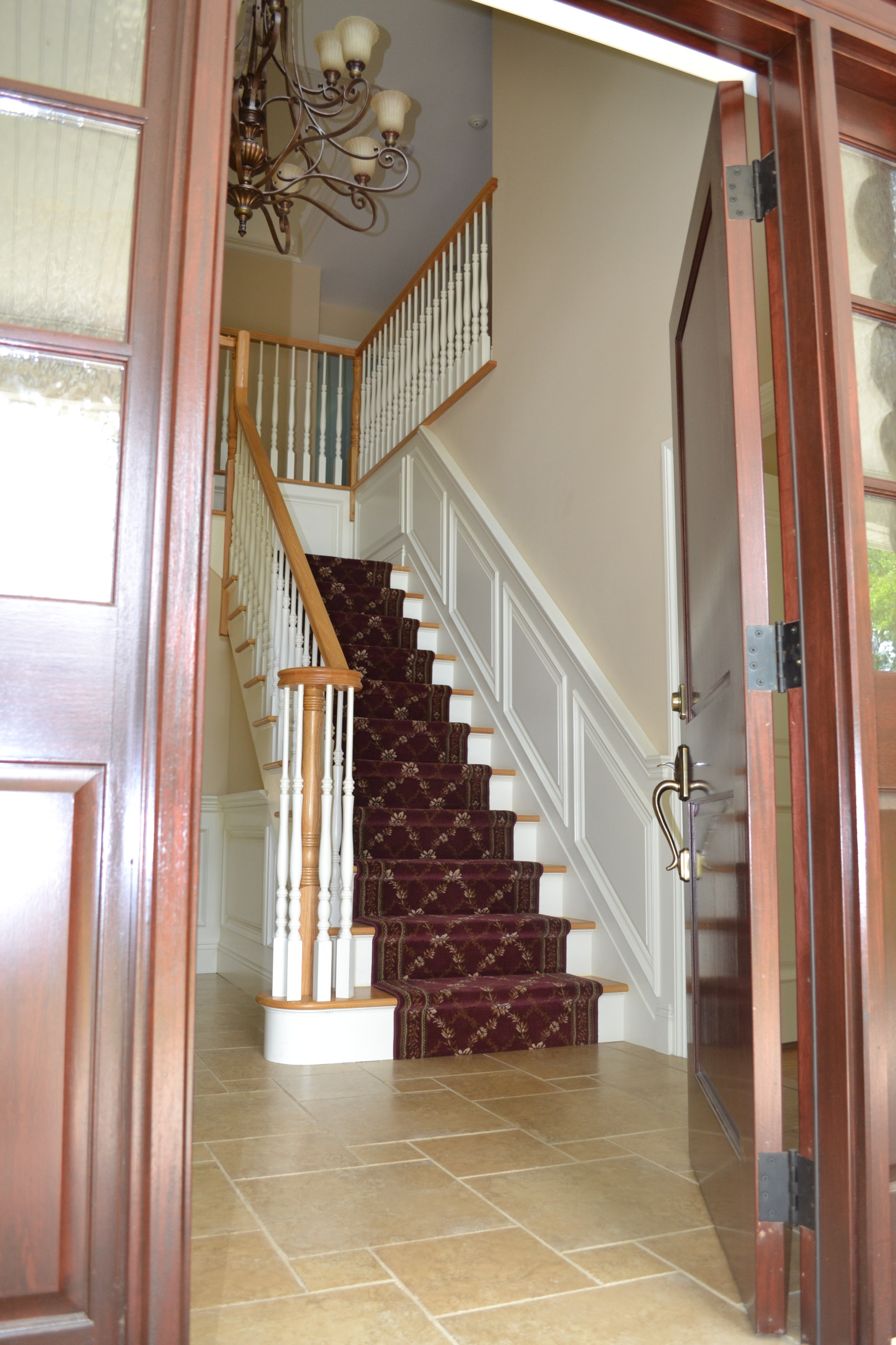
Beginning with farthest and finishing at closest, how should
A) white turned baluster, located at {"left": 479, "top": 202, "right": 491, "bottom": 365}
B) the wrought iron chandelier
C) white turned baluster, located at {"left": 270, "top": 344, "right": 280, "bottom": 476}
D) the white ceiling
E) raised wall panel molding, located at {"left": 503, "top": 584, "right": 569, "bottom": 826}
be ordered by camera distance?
white turned baluster, located at {"left": 270, "top": 344, "right": 280, "bottom": 476}
the white ceiling
white turned baluster, located at {"left": 479, "top": 202, "right": 491, "bottom": 365}
raised wall panel molding, located at {"left": 503, "top": 584, "right": 569, "bottom": 826}
the wrought iron chandelier

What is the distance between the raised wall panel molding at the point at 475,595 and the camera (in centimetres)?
541

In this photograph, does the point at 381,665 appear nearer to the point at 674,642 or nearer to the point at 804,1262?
the point at 674,642

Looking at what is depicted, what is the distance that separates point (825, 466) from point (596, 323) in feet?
10.7

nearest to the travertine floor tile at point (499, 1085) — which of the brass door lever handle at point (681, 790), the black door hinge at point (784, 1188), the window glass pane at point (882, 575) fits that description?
the brass door lever handle at point (681, 790)

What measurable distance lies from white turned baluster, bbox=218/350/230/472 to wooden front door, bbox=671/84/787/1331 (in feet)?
15.7

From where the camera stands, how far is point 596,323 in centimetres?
466

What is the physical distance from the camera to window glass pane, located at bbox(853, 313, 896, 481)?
1744 millimetres

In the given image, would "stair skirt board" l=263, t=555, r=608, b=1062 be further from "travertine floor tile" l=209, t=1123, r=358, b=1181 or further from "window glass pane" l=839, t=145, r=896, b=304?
"window glass pane" l=839, t=145, r=896, b=304

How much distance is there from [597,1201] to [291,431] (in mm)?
6449

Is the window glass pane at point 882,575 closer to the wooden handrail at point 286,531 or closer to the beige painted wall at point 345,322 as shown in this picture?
the wooden handrail at point 286,531

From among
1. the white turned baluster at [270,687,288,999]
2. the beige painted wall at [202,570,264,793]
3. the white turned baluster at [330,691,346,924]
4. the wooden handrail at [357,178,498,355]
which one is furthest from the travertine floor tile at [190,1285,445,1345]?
the wooden handrail at [357,178,498,355]

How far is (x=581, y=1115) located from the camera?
2865mm

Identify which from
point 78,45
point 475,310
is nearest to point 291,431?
point 475,310

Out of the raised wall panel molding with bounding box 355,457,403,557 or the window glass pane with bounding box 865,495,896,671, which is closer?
the window glass pane with bounding box 865,495,896,671
